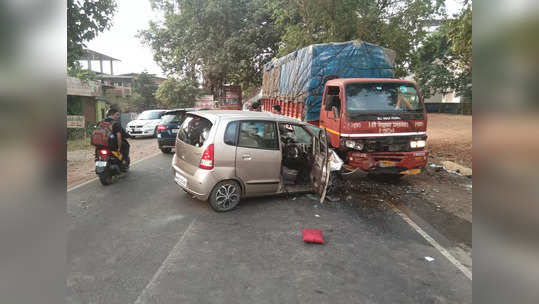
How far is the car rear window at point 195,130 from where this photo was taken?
5.61 metres

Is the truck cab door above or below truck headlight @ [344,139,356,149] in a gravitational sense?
above

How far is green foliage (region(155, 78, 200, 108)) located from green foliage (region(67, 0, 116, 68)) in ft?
72.7

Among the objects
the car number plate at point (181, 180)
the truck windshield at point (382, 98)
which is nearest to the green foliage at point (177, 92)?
the truck windshield at point (382, 98)

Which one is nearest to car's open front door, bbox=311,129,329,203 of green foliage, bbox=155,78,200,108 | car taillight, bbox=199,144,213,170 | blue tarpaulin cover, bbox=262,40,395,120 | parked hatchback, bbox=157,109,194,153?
car taillight, bbox=199,144,213,170

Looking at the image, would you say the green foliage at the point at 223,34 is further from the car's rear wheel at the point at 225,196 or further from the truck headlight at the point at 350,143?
the car's rear wheel at the point at 225,196

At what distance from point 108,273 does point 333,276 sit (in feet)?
8.00

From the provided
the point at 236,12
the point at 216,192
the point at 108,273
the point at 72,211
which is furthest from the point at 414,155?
the point at 236,12

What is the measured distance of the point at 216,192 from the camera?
551cm

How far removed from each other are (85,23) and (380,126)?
7562mm

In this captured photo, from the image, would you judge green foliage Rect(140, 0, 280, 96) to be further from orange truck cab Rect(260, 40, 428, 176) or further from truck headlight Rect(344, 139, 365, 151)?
truck headlight Rect(344, 139, 365, 151)

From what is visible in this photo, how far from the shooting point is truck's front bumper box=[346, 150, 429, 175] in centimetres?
662

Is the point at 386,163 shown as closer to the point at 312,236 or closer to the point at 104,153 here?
the point at 312,236

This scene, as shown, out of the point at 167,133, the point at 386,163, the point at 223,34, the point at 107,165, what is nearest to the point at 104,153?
the point at 107,165
